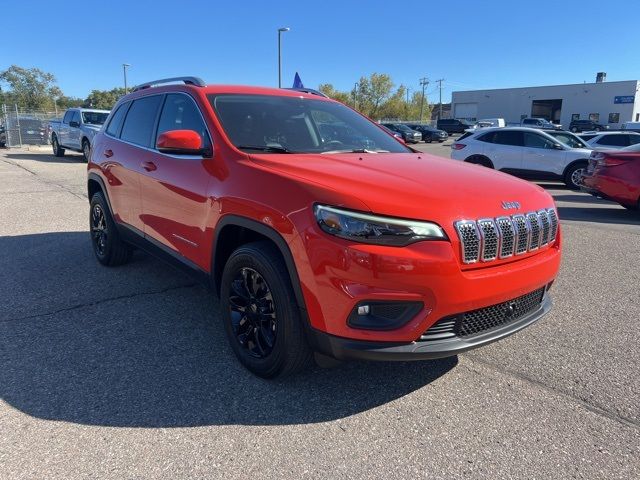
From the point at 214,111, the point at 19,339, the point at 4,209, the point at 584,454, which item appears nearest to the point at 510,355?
the point at 584,454

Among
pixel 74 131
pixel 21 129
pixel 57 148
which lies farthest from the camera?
pixel 21 129

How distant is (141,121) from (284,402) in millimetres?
3052

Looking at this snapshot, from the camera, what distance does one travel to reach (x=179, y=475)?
90.7 inches

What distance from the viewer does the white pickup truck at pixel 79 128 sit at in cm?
1725

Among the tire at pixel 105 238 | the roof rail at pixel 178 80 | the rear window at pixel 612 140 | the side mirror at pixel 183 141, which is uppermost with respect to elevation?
the roof rail at pixel 178 80

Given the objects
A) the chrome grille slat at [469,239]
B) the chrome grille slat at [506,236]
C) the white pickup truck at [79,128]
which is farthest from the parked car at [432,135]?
the chrome grille slat at [469,239]

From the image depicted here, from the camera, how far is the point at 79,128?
17.6 meters

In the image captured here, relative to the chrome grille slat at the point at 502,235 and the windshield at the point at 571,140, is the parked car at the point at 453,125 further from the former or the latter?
the chrome grille slat at the point at 502,235

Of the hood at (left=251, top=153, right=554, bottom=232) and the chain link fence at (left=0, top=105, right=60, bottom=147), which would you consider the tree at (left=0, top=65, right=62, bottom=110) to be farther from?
the hood at (left=251, top=153, right=554, bottom=232)

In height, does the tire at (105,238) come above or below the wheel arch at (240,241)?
below

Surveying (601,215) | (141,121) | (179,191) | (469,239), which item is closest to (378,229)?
(469,239)

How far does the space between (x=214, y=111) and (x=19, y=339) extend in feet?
7.07

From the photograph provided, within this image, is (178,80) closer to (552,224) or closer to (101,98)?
(552,224)

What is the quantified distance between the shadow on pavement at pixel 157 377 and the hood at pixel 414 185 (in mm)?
1159
